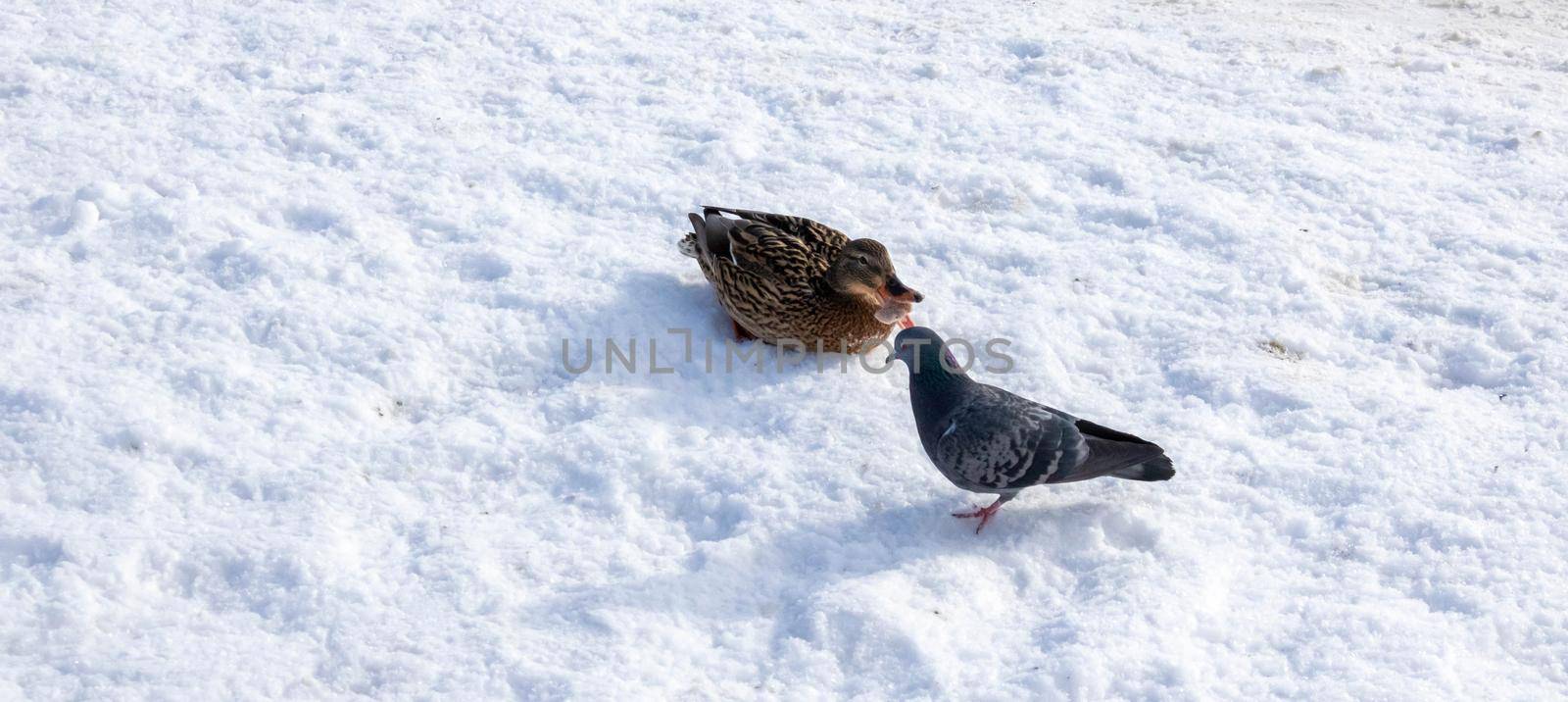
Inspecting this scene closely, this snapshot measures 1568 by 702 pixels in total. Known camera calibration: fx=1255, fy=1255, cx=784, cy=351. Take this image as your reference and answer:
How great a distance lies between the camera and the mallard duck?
5199mm

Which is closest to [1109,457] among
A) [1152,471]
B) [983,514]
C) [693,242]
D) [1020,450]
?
[1152,471]

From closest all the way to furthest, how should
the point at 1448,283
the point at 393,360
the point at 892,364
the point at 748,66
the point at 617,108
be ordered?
the point at 393,360
the point at 892,364
the point at 1448,283
the point at 617,108
the point at 748,66

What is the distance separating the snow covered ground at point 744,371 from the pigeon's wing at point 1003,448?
23 centimetres

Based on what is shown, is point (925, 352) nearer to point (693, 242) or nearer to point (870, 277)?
point (870, 277)

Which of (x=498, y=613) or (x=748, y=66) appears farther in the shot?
(x=748, y=66)

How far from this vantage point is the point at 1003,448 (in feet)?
14.0

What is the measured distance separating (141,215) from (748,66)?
133 inches

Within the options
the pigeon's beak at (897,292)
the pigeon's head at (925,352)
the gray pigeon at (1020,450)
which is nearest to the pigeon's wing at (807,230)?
the pigeon's beak at (897,292)

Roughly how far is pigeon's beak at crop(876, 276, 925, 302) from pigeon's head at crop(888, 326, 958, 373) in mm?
502

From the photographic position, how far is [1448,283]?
5.66m

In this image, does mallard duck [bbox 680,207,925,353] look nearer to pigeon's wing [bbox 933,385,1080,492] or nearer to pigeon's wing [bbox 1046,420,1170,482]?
pigeon's wing [bbox 933,385,1080,492]

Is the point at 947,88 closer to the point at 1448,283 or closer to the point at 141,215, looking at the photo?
the point at 1448,283

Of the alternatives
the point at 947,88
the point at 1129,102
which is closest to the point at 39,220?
the point at 947,88

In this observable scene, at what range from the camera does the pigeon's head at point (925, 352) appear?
182 inches
